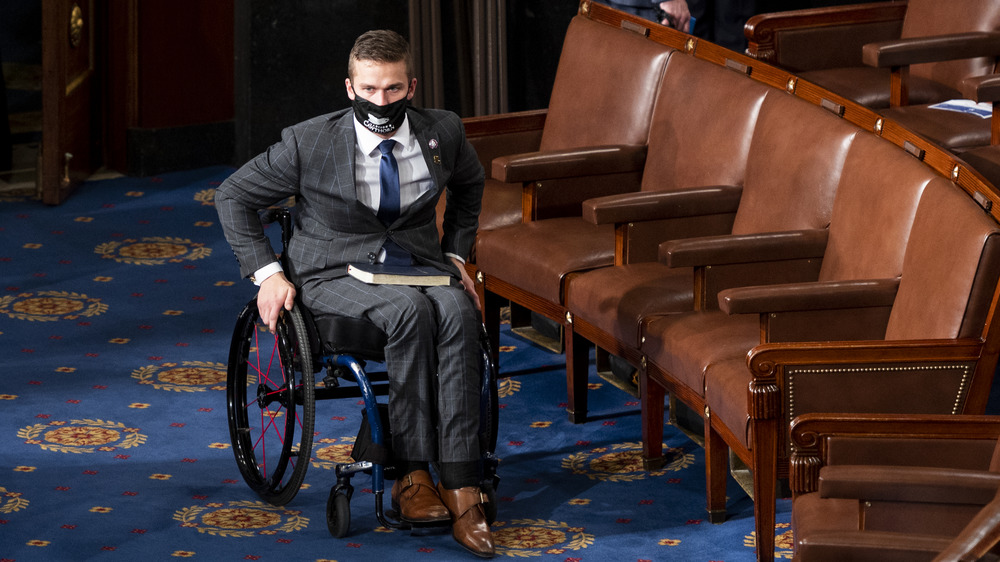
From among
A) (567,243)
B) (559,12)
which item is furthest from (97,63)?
(567,243)

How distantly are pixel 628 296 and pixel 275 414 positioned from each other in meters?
0.94

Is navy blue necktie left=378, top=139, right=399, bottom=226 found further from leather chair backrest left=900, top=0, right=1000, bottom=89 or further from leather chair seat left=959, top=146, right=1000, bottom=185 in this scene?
leather chair backrest left=900, top=0, right=1000, bottom=89

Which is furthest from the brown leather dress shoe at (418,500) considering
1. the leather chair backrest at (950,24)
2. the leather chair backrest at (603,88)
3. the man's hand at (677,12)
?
the man's hand at (677,12)

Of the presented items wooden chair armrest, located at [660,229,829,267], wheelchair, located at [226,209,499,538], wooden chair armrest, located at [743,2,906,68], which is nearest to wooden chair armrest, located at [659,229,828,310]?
wooden chair armrest, located at [660,229,829,267]

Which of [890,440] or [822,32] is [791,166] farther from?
[822,32]

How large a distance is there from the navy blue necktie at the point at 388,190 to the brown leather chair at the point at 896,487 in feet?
3.73

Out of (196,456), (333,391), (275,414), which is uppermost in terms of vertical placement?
(333,391)

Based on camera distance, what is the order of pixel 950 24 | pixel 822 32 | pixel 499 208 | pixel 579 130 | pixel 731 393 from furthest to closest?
1. pixel 822 32
2. pixel 950 24
3. pixel 579 130
4. pixel 499 208
5. pixel 731 393

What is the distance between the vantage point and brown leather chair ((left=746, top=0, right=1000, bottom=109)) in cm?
438

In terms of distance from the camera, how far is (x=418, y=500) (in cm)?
318

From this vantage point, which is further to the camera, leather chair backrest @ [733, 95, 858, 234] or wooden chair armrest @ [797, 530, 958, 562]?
leather chair backrest @ [733, 95, 858, 234]

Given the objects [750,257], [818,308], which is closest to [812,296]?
[818,308]

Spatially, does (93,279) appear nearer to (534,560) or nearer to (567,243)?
(567,243)

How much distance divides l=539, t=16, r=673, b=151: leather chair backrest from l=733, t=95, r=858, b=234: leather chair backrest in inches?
24.4
